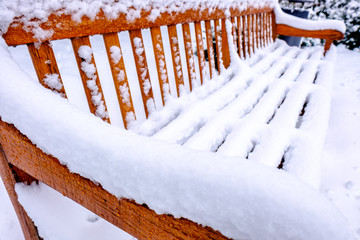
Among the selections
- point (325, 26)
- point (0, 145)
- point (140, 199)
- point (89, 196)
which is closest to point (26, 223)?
point (0, 145)

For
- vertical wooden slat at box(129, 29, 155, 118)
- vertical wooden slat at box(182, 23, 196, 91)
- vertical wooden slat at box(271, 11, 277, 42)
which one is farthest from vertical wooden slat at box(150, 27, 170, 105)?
vertical wooden slat at box(271, 11, 277, 42)

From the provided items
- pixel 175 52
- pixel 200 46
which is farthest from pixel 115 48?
pixel 200 46

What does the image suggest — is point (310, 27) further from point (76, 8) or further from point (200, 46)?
point (76, 8)

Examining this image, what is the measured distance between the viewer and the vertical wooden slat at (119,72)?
1.05 metres

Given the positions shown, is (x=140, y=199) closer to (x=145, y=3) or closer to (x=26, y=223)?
(x=26, y=223)

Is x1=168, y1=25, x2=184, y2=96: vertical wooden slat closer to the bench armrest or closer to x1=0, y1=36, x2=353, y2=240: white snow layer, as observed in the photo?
x1=0, y1=36, x2=353, y2=240: white snow layer

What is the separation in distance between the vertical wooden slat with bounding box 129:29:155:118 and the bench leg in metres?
0.68

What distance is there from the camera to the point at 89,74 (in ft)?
3.24

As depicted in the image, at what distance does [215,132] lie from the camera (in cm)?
117

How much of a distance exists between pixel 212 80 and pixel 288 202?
1.53 metres

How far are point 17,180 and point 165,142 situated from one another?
609mm

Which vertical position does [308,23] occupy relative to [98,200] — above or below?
below

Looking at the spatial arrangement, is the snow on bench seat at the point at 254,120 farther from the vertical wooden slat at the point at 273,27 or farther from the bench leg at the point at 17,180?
the vertical wooden slat at the point at 273,27

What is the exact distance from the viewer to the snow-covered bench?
0.34 meters
